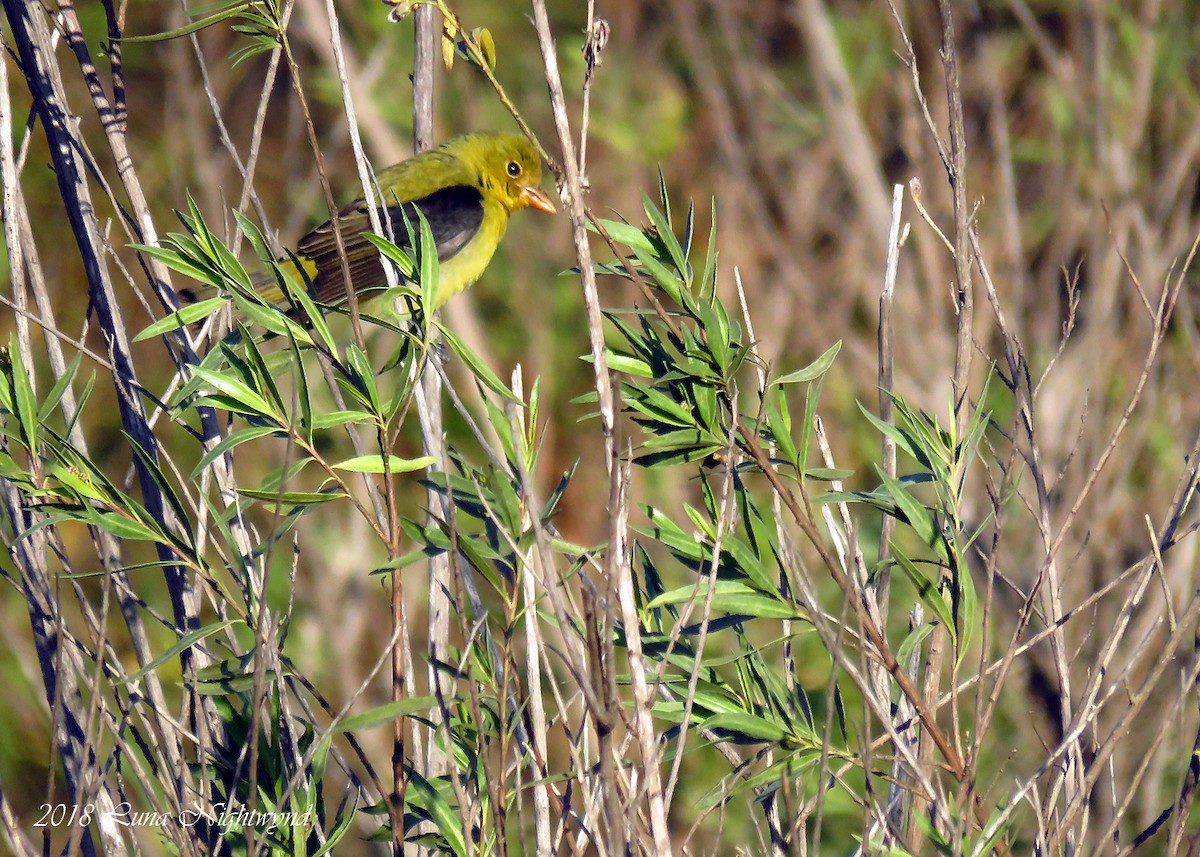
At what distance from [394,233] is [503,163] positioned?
1.84 feet

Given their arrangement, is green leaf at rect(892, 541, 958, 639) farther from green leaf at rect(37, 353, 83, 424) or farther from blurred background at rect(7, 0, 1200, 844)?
blurred background at rect(7, 0, 1200, 844)

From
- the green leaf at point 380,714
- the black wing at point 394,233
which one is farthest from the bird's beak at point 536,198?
the green leaf at point 380,714

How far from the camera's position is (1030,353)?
485 cm

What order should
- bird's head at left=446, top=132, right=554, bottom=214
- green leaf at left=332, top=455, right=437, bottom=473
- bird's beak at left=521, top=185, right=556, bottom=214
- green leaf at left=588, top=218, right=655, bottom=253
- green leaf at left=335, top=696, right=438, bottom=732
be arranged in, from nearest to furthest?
green leaf at left=335, top=696, right=438, bottom=732, green leaf at left=332, top=455, right=437, bottom=473, green leaf at left=588, top=218, right=655, bottom=253, bird's beak at left=521, top=185, right=556, bottom=214, bird's head at left=446, top=132, right=554, bottom=214

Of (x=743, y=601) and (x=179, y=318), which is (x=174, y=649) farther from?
(x=743, y=601)

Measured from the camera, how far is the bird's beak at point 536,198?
13.6 ft

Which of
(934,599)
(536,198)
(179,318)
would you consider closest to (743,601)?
(934,599)

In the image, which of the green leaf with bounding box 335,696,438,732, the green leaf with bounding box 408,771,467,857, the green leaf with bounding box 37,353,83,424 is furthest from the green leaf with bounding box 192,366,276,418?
the green leaf with bounding box 408,771,467,857

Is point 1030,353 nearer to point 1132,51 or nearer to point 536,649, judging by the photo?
point 1132,51

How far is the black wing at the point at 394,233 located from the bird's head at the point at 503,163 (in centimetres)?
10

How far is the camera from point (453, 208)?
409cm

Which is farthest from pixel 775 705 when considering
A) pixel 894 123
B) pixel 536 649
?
pixel 894 123

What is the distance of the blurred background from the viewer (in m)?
4.32

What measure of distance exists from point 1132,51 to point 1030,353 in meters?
1.23
